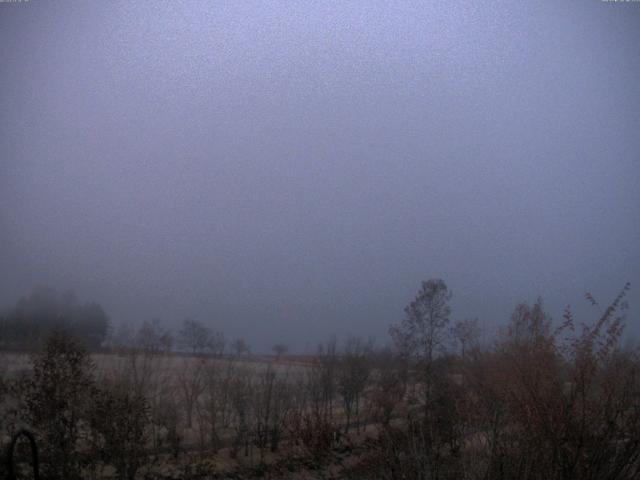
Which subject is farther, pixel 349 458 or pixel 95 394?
pixel 349 458

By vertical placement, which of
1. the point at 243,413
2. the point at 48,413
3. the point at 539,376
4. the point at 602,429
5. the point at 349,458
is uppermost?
the point at 539,376

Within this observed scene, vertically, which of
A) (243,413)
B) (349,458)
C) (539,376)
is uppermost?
(539,376)

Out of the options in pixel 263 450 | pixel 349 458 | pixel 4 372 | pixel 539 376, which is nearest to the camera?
pixel 539 376

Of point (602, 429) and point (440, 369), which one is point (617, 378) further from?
point (440, 369)

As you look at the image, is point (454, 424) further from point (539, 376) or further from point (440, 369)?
point (539, 376)

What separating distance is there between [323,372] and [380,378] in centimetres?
456

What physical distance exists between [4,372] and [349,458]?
13618 millimetres

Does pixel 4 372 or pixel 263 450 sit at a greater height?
pixel 4 372

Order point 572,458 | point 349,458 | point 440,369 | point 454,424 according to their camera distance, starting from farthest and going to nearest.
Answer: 1. point 440,369
2. point 349,458
3. point 454,424
4. point 572,458

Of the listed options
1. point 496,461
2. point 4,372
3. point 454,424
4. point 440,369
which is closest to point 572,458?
point 496,461

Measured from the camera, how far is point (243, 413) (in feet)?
71.3

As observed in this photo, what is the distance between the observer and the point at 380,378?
31.1 m

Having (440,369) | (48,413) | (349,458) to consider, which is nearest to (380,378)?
(440,369)

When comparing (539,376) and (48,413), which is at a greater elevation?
(539,376)
